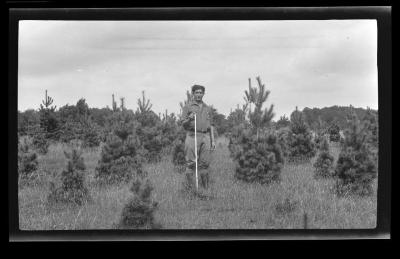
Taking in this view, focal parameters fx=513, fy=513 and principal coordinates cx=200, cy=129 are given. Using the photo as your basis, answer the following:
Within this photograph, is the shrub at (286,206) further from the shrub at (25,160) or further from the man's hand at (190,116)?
the shrub at (25,160)

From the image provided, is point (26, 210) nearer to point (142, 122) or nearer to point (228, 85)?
point (142, 122)

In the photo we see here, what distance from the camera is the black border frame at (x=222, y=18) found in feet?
16.2

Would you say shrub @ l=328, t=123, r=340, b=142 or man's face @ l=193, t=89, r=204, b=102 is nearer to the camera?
man's face @ l=193, t=89, r=204, b=102

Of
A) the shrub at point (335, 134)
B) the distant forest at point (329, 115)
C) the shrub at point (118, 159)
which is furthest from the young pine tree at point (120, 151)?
the shrub at point (335, 134)

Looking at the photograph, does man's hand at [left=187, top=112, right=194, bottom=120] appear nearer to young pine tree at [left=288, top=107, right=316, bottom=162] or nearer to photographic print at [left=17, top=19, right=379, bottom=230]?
photographic print at [left=17, top=19, right=379, bottom=230]

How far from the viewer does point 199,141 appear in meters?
5.12

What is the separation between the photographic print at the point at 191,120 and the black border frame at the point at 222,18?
6 cm

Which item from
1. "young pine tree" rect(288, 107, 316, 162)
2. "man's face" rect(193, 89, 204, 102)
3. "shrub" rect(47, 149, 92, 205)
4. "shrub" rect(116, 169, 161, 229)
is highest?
"man's face" rect(193, 89, 204, 102)

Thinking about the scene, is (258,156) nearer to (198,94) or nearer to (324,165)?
(324,165)

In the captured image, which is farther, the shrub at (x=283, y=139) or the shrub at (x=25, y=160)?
the shrub at (x=283, y=139)

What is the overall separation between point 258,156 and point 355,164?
3.14 feet

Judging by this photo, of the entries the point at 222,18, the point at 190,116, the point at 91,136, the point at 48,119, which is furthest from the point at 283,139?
the point at 48,119

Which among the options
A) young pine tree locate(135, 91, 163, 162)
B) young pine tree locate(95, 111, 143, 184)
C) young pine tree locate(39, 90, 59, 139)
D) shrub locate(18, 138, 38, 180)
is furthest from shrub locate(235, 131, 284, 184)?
shrub locate(18, 138, 38, 180)

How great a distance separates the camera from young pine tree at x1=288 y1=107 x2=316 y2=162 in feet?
16.6
